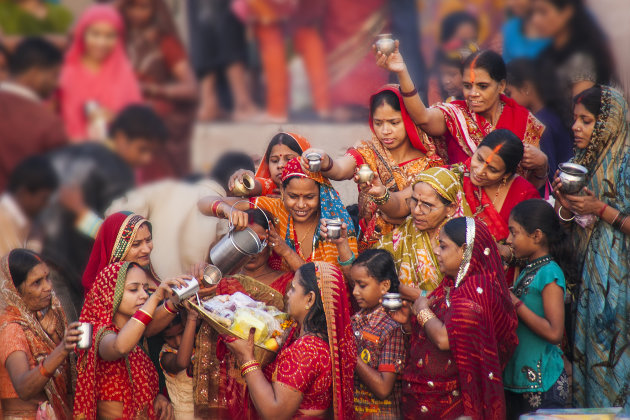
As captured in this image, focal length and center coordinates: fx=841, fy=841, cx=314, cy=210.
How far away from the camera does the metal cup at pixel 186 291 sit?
3.87m

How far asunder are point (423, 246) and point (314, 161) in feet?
2.38

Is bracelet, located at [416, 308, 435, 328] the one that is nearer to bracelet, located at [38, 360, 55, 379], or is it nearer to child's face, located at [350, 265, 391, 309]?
child's face, located at [350, 265, 391, 309]

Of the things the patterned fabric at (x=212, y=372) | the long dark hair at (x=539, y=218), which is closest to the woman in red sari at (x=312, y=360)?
the patterned fabric at (x=212, y=372)

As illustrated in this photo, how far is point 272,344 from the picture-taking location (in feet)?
12.8

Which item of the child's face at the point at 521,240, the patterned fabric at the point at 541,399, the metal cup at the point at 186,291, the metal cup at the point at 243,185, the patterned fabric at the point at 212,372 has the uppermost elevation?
the metal cup at the point at 243,185

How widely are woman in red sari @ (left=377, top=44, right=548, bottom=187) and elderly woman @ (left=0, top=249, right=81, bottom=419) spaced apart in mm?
2168

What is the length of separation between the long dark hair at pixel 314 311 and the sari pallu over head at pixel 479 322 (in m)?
0.55

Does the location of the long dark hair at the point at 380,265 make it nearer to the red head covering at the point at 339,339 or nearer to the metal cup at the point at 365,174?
the red head covering at the point at 339,339

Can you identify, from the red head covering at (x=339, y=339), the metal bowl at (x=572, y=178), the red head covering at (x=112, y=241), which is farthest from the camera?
the red head covering at (x=112, y=241)

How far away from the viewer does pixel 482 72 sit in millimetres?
4668

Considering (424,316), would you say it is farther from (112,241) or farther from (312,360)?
(112,241)

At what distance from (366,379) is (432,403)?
0.32 m

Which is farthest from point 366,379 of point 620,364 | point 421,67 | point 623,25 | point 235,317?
point 623,25

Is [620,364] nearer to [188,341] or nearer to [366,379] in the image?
[366,379]
